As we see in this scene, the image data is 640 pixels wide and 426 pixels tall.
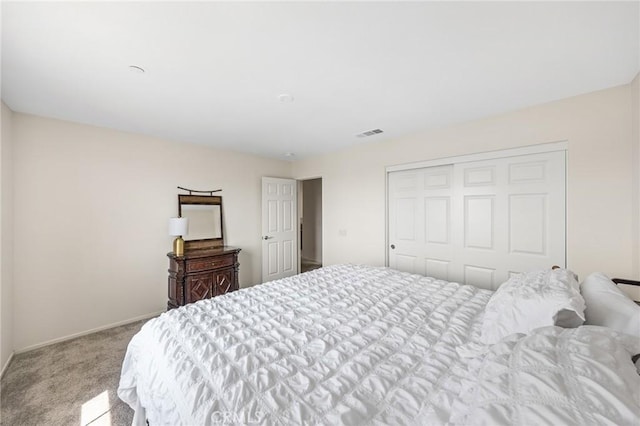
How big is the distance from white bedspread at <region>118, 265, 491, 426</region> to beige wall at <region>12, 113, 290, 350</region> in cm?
181

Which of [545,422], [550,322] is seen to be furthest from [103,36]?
[550,322]

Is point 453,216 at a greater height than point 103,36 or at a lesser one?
lesser

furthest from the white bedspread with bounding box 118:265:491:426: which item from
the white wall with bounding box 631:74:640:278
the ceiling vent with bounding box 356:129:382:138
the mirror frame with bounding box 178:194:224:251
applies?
the ceiling vent with bounding box 356:129:382:138

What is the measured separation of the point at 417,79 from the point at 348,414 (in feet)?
7.11

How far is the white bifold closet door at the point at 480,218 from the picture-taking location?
92.7 inches

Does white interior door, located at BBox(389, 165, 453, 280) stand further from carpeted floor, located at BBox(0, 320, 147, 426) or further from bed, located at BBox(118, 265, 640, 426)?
carpeted floor, located at BBox(0, 320, 147, 426)

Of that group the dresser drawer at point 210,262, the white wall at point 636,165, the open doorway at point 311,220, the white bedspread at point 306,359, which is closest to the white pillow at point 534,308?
the white bedspread at point 306,359

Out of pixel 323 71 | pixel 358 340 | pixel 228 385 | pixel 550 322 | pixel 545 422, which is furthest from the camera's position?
pixel 323 71

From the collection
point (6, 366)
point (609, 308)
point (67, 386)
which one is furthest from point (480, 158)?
point (6, 366)

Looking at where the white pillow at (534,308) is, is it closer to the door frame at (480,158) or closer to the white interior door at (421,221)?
the door frame at (480,158)

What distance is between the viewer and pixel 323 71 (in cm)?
179

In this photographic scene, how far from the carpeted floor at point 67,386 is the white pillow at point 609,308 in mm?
2825

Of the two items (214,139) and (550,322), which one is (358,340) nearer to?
(550,322)

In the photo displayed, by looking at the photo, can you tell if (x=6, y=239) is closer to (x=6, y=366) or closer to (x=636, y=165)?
(x=6, y=366)
